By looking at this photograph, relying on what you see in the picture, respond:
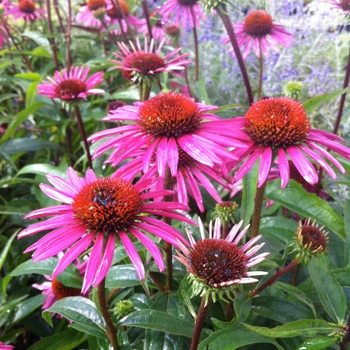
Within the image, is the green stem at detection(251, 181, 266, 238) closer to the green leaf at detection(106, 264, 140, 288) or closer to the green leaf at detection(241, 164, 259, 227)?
the green leaf at detection(241, 164, 259, 227)

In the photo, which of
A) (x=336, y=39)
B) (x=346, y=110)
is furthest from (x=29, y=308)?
(x=336, y=39)

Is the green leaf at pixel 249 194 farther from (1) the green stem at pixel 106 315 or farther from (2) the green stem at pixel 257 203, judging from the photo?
(1) the green stem at pixel 106 315

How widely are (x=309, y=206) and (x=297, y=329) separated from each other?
1.05 ft

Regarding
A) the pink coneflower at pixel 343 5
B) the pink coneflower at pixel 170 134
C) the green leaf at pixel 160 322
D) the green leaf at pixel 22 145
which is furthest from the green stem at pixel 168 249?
the green leaf at pixel 22 145

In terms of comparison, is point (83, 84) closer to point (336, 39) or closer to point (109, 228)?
point (109, 228)

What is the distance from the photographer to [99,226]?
0.64m

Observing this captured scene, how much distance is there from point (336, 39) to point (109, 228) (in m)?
1.53

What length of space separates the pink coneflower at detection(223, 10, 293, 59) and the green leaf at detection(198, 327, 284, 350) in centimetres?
104

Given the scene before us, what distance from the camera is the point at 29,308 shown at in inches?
43.4

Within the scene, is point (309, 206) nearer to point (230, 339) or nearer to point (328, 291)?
point (328, 291)

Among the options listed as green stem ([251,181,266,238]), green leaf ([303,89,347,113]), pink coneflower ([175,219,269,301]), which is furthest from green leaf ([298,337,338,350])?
green leaf ([303,89,347,113])

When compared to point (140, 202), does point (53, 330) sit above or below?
below

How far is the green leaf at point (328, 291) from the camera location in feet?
2.18

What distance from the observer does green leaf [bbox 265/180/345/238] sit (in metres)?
0.83
